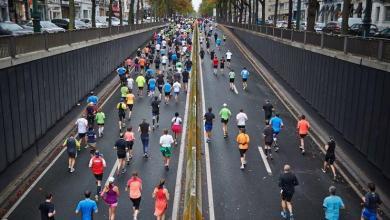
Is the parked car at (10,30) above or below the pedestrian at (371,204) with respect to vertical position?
above

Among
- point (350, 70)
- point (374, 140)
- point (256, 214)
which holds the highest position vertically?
point (350, 70)

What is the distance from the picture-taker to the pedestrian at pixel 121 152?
17109 millimetres

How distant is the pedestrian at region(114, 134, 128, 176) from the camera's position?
1711cm

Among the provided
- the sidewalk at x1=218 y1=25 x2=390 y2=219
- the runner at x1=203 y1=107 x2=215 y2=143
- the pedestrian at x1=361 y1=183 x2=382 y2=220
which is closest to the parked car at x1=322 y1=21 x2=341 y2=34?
the sidewalk at x1=218 y1=25 x2=390 y2=219

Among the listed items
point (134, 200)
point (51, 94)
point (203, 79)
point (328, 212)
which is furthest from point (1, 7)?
point (328, 212)

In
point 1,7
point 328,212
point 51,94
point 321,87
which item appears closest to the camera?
point 328,212

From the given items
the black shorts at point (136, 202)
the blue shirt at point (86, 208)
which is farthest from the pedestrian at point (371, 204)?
the blue shirt at point (86, 208)

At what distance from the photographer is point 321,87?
81.4 ft

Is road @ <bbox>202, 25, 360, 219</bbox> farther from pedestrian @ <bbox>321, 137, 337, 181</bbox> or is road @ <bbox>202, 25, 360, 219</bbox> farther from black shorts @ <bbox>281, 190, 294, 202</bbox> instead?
black shorts @ <bbox>281, 190, 294, 202</bbox>

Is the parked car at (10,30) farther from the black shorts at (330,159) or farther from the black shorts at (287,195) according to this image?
the black shorts at (287,195)

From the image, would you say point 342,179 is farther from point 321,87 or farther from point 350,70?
point 321,87

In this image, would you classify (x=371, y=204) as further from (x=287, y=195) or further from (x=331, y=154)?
(x=331, y=154)

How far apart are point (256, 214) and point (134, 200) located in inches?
159

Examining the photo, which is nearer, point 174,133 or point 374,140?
point 374,140
